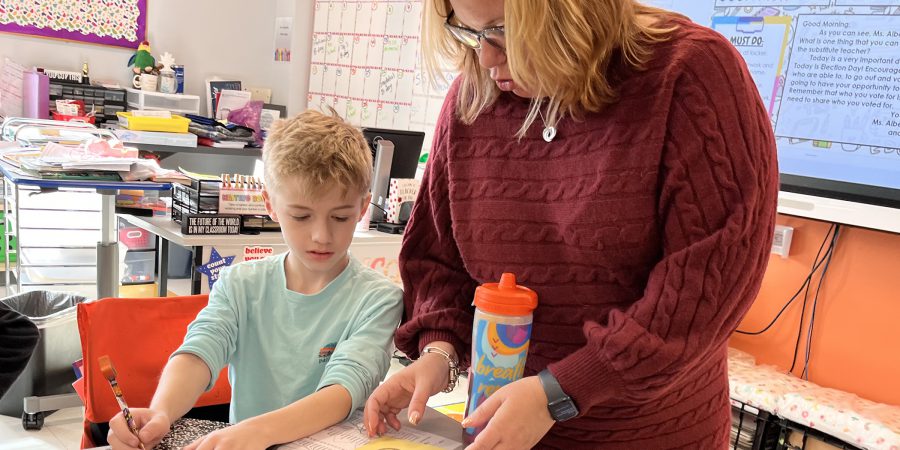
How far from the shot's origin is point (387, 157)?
110 inches

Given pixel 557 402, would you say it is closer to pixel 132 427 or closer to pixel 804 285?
pixel 132 427

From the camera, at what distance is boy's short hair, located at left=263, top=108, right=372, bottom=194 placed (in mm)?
1209

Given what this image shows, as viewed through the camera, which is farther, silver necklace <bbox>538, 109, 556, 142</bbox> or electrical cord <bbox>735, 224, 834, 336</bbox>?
electrical cord <bbox>735, 224, 834, 336</bbox>

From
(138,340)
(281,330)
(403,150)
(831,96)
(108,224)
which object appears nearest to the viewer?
(281,330)

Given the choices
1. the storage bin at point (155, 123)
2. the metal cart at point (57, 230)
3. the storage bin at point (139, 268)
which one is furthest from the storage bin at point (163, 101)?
the storage bin at point (139, 268)

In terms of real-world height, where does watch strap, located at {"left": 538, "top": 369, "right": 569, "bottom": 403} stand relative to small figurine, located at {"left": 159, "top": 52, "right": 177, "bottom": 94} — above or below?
below

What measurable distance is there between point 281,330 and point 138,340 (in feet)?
1.17

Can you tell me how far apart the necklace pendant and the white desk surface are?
1567mm

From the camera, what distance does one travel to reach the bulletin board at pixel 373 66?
13.5ft

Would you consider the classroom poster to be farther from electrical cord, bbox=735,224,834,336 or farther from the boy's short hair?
the boy's short hair

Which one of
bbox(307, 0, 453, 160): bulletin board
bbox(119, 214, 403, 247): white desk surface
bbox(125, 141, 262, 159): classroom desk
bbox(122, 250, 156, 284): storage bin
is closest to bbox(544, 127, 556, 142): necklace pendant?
bbox(119, 214, 403, 247): white desk surface

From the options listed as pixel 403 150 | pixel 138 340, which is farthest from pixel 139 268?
pixel 138 340

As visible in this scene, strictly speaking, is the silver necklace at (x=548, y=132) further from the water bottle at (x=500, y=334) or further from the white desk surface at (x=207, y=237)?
the white desk surface at (x=207, y=237)

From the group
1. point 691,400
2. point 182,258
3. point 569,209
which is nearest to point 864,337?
point 691,400
